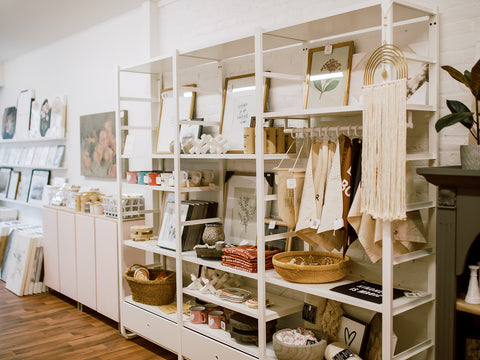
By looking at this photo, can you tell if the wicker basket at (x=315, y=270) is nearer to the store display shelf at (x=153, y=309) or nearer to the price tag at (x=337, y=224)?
the price tag at (x=337, y=224)

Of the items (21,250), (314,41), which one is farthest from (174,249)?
(21,250)

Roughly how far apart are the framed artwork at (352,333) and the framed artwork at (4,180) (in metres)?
5.63

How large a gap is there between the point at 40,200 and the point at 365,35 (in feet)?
15.1

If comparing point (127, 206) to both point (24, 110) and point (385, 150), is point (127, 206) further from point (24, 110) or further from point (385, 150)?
point (24, 110)

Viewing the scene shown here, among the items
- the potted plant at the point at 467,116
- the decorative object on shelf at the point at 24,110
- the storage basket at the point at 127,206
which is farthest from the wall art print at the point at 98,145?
the potted plant at the point at 467,116

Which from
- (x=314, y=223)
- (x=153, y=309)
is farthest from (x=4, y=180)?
(x=314, y=223)

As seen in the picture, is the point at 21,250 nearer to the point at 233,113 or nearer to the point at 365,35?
the point at 233,113

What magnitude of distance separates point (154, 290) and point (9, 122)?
4377mm

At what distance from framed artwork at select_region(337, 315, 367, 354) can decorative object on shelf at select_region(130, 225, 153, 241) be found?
1735mm

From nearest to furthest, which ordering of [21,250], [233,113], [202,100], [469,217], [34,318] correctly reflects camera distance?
1. [469,217]
2. [233,113]
3. [202,100]
4. [34,318]
5. [21,250]

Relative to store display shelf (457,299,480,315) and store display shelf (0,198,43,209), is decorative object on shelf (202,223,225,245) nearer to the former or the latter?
store display shelf (457,299,480,315)

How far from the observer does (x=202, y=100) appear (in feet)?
11.8

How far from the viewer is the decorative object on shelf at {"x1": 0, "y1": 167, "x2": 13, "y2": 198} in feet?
22.3

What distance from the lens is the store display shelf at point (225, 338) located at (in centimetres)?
272
